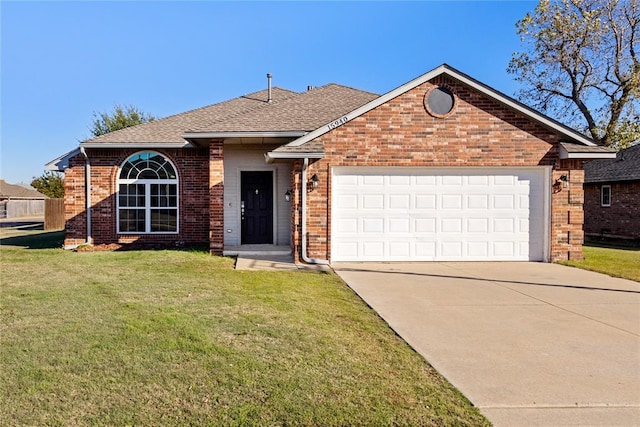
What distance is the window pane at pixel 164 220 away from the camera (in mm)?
14523

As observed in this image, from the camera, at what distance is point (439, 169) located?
12.2 m

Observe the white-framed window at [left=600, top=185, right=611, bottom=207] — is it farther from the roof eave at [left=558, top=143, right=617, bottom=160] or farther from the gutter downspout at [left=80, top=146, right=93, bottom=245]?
the gutter downspout at [left=80, top=146, right=93, bottom=245]

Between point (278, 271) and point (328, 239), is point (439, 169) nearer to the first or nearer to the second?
point (328, 239)

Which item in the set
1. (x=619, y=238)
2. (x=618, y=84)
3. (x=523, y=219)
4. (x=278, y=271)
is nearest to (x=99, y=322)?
(x=278, y=271)

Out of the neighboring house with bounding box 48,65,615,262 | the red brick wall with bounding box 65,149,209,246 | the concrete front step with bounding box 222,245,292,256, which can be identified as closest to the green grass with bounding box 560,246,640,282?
the neighboring house with bounding box 48,65,615,262

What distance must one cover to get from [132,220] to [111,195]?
0.96 metres

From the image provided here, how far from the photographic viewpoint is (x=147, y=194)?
14.5 meters

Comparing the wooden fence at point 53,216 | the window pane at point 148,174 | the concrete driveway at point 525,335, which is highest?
Result: the window pane at point 148,174

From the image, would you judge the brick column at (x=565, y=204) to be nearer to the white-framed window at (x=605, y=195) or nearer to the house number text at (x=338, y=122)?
the house number text at (x=338, y=122)

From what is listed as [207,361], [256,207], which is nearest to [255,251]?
[256,207]

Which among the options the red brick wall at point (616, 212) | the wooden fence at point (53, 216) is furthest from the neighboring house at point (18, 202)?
the red brick wall at point (616, 212)

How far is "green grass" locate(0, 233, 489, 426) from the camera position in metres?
3.49

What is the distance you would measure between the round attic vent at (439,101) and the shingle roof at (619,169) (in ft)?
42.0

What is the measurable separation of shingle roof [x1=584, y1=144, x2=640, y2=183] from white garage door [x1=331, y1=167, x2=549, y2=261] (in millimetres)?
10984
